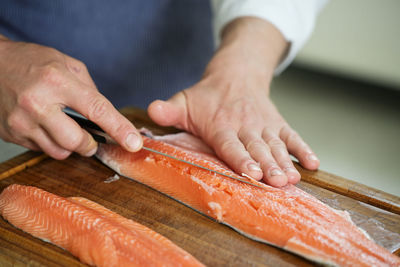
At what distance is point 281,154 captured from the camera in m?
1.57

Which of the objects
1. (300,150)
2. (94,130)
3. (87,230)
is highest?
(300,150)

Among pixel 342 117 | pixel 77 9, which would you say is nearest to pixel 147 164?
pixel 77 9

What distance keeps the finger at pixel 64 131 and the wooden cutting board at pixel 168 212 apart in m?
0.15

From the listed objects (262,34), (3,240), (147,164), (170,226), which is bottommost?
(3,240)

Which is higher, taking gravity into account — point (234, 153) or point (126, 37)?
point (126, 37)

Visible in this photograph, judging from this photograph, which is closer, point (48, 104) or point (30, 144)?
point (48, 104)

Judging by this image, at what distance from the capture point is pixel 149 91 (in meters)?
2.34

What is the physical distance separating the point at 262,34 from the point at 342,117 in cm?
282

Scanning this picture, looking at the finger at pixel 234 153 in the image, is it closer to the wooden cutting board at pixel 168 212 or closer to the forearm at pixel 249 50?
the wooden cutting board at pixel 168 212

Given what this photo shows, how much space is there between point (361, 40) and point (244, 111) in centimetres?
342

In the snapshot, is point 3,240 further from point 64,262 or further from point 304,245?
point 304,245

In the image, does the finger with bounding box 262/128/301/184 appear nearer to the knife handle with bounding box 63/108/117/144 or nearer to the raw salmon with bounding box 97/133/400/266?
the raw salmon with bounding box 97/133/400/266

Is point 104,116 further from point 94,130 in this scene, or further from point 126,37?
point 126,37

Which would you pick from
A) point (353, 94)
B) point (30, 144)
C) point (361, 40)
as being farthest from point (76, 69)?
point (353, 94)
